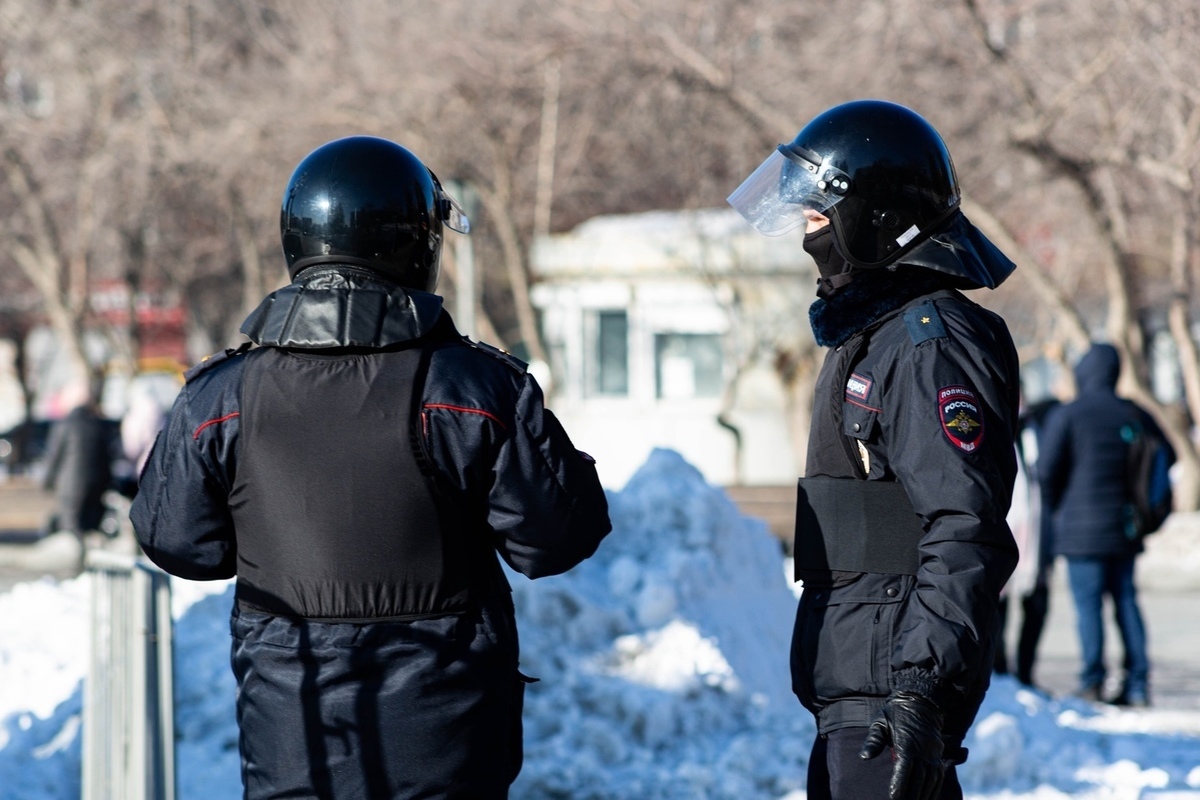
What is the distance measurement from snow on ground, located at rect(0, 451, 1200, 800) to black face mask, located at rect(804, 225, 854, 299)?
118 inches

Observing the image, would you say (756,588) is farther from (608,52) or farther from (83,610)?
(608,52)

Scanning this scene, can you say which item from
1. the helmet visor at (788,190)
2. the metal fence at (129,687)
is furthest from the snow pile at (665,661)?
the helmet visor at (788,190)

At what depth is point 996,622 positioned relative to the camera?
2662mm

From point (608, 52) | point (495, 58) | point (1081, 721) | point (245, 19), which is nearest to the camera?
point (1081, 721)

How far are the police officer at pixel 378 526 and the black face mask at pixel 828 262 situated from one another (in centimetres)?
63

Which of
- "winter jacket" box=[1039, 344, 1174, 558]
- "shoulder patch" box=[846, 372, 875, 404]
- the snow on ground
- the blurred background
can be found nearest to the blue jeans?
"winter jacket" box=[1039, 344, 1174, 558]

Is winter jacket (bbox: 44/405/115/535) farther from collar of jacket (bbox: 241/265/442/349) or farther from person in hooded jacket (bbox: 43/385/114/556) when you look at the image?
collar of jacket (bbox: 241/265/442/349)

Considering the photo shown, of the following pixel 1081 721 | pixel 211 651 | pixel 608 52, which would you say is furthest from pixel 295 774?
pixel 608 52

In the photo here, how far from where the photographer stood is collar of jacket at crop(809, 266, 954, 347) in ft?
9.34

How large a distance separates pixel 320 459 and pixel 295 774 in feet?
1.98

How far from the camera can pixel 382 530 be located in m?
2.68

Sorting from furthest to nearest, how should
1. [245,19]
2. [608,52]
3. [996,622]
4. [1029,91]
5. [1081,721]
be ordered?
[245,19] < [608,52] < [1029,91] < [1081,721] < [996,622]

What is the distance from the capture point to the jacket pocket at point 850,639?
2.70m

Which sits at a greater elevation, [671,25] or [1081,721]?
[671,25]
